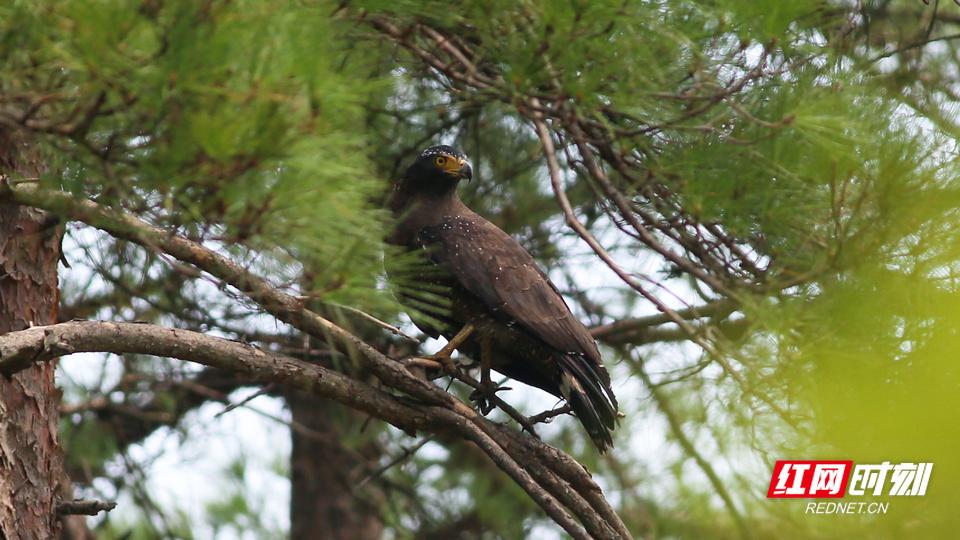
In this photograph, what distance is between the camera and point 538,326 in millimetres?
4160

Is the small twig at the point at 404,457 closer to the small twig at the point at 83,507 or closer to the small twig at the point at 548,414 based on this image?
the small twig at the point at 548,414

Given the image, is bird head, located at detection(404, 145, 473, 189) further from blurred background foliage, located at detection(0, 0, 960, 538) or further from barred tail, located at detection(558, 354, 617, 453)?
barred tail, located at detection(558, 354, 617, 453)

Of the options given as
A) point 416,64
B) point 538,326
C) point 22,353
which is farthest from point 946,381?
point 22,353

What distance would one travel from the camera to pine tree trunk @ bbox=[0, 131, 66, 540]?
3.36 metres

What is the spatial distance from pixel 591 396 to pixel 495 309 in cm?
48

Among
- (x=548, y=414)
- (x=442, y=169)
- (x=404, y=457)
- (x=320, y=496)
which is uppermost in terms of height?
(x=442, y=169)

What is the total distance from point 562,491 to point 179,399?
10.4 feet

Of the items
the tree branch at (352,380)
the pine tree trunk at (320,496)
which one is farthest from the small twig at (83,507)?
the pine tree trunk at (320,496)

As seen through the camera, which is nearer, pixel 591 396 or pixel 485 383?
pixel 591 396

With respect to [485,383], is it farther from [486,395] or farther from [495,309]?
[495,309]

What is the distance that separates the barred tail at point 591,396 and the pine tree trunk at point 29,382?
1.75 m

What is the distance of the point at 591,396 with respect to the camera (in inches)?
162

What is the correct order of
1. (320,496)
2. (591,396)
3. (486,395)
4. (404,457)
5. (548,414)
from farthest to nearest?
1. (320,496)
2. (486,395)
3. (404,457)
4. (591,396)
5. (548,414)

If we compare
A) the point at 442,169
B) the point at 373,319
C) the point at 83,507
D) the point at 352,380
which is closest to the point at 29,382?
the point at 83,507
